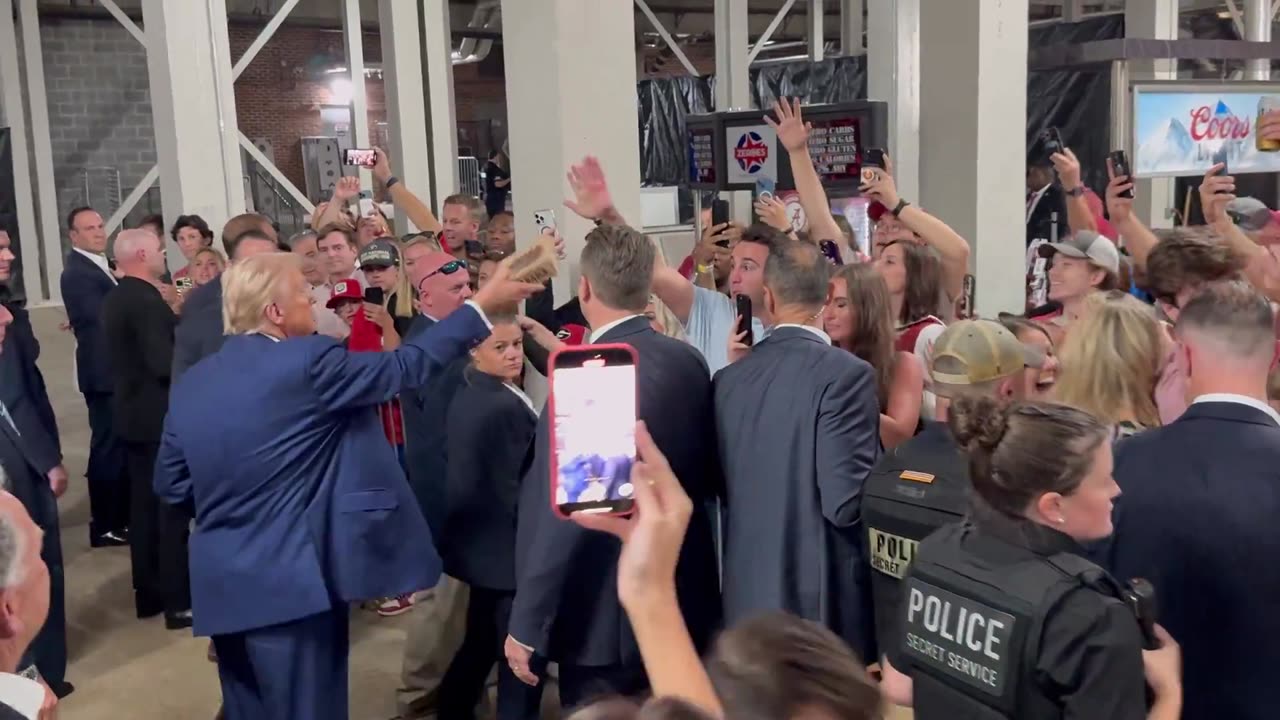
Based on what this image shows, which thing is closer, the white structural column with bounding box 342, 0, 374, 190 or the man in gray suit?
the man in gray suit

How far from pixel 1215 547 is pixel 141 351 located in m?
4.15

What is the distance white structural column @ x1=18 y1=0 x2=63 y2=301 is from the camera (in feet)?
43.8

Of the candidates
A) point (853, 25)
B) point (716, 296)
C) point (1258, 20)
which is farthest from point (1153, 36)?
point (716, 296)

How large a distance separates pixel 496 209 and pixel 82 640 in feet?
29.3

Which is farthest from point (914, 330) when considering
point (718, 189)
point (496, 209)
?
point (496, 209)

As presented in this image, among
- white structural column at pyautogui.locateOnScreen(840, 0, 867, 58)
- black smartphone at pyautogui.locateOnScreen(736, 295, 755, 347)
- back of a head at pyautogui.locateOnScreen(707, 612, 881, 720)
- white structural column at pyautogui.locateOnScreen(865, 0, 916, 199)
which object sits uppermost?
white structural column at pyautogui.locateOnScreen(840, 0, 867, 58)

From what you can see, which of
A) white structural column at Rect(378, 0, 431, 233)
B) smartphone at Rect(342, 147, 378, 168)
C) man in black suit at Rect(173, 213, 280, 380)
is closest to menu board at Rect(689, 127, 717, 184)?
smartphone at Rect(342, 147, 378, 168)

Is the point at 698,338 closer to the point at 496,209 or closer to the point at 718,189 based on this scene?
the point at 718,189

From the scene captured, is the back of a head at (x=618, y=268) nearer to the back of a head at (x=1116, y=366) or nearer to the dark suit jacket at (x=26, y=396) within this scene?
the back of a head at (x=1116, y=366)

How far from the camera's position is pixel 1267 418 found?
212 cm

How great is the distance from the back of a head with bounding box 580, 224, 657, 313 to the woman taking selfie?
73cm

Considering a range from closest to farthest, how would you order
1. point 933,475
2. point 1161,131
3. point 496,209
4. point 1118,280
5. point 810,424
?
point 933,475
point 810,424
point 1118,280
point 1161,131
point 496,209

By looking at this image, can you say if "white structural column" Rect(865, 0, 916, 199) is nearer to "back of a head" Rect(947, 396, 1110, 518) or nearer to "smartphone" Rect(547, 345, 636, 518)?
"smartphone" Rect(547, 345, 636, 518)

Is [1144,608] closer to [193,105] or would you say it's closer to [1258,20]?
[193,105]
